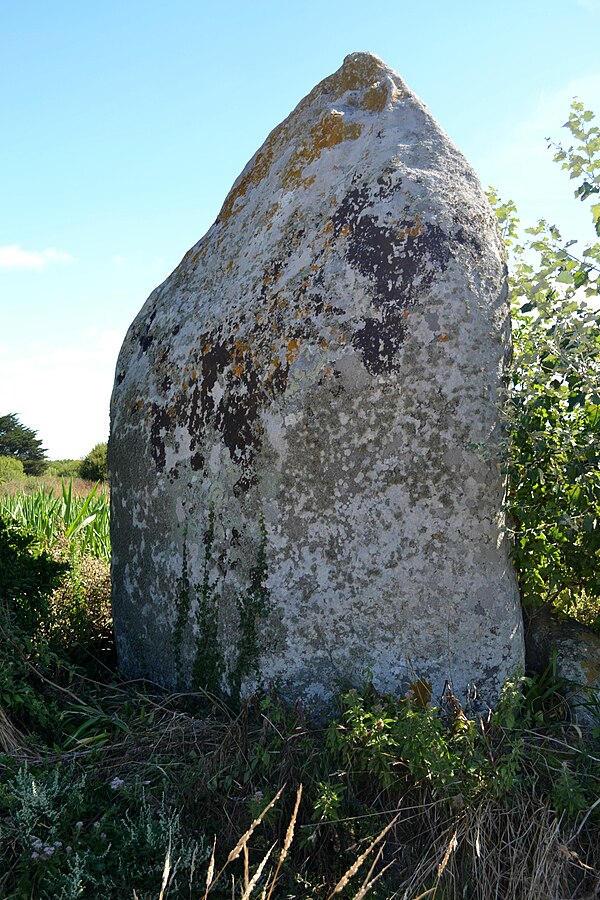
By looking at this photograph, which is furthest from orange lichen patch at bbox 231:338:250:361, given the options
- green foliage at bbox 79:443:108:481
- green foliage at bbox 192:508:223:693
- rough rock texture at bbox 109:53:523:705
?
green foliage at bbox 79:443:108:481

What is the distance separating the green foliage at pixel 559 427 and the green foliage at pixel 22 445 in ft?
77.0

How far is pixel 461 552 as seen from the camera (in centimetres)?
311

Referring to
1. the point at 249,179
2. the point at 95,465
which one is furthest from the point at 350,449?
the point at 95,465

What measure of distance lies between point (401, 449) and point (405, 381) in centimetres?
26

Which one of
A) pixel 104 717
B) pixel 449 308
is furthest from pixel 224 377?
pixel 104 717

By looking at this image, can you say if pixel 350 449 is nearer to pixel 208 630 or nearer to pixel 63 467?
pixel 208 630

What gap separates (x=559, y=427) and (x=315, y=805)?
1844mm

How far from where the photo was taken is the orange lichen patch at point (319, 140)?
3680 millimetres

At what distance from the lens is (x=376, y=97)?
3758 mm

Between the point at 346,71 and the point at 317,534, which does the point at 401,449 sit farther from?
the point at 346,71

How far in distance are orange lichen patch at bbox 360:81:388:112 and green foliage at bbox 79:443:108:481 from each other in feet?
48.7

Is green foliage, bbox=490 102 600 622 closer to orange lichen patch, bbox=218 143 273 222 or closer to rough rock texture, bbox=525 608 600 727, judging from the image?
rough rock texture, bbox=525 608 600 727

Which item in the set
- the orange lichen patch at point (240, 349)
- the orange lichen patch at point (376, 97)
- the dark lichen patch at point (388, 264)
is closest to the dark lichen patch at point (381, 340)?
the dark lichen patch at point (388, 264)

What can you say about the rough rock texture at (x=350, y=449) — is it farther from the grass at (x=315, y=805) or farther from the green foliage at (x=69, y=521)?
the green foliage at (x=69, y=521)
